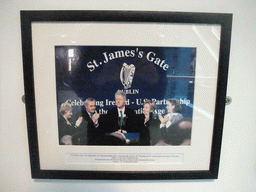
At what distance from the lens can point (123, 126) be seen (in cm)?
41

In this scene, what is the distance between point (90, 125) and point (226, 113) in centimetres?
40

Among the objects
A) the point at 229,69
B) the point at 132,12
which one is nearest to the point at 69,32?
the point at 132,12

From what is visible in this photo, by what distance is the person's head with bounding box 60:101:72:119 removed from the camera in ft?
1.32

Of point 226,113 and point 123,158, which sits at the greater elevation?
point 226,113

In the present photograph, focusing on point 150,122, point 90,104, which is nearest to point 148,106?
point 150,122

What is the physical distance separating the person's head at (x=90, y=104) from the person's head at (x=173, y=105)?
21 centimetres

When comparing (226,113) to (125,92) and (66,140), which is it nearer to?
(125,92)

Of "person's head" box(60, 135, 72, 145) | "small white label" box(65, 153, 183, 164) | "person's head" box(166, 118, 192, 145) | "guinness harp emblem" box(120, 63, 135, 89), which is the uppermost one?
"guinness harp emblem" box(120, 63, 135, 89)

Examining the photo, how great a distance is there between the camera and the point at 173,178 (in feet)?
1.41

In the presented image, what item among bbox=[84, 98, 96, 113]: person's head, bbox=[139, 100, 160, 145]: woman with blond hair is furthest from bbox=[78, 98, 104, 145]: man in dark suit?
bbox=[139, 100, 160, 145]: woman with blond hair

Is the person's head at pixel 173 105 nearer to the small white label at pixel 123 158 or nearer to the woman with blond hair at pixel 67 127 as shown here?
the small white label at pixel 123 158

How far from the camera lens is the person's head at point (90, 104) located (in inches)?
15.9

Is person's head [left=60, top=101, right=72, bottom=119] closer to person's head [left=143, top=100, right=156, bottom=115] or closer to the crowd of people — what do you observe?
the crowd of people

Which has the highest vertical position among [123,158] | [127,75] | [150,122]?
[127,75]
